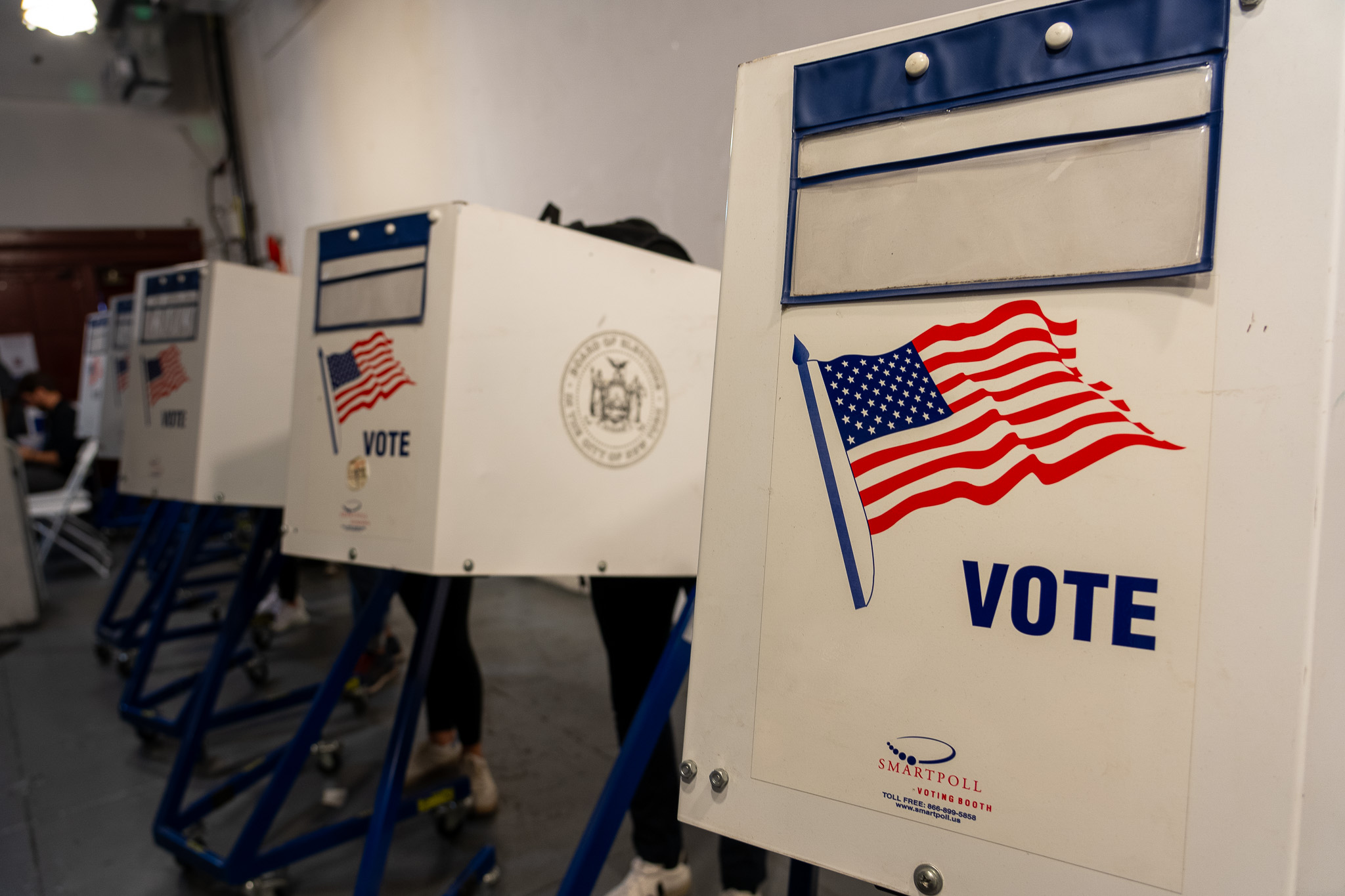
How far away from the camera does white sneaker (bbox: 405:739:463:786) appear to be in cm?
186

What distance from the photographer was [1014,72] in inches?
19.8

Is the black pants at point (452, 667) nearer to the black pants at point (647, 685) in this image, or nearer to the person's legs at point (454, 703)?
the person's legs at point (454, 703)

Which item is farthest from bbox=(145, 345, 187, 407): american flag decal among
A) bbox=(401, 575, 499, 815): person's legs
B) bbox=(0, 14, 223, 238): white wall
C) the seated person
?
bbox=(0, 14, 223, 238): white wall

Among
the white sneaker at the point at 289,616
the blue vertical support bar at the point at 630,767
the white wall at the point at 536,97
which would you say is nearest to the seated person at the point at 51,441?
the white wall at the point at 536,97

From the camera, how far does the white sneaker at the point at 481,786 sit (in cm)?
176

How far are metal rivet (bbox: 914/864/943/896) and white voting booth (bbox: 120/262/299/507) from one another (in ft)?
5.90

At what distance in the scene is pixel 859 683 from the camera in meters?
0.54

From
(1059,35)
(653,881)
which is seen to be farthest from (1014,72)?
(653,881)

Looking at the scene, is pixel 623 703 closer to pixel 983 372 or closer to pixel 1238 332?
pixel 983 372

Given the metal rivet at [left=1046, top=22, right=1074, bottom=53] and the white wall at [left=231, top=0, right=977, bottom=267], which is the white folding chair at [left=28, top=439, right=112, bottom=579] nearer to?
the white wall at [left=231, top=0, right=977, bottom=267]

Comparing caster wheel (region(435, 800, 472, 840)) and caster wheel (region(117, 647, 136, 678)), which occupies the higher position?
caster wheel (region(435, 800, 472, 840))

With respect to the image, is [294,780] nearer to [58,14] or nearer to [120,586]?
[120,586]

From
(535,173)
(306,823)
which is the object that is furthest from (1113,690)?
(535,173)

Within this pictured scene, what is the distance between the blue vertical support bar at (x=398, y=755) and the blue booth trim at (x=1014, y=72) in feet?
3.48
